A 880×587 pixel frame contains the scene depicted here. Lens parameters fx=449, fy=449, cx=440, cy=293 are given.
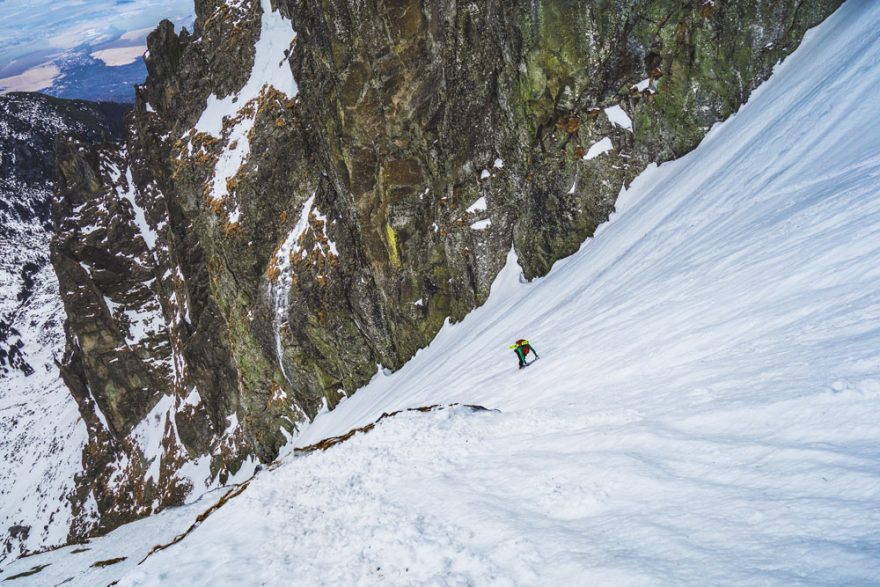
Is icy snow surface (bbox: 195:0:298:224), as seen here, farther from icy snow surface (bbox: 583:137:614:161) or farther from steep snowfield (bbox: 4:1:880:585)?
steep snowfield (bbox: 4:1:880:585)

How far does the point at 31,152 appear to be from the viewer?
141m

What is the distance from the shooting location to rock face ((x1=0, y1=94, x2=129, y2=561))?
215 feet

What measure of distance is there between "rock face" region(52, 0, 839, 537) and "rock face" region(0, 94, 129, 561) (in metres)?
22.3

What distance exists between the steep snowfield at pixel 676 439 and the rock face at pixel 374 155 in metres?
6.63

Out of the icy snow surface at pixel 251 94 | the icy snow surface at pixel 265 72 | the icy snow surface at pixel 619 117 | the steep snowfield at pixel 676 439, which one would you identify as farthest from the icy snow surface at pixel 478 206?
the icy snow surface at pixel 265 72

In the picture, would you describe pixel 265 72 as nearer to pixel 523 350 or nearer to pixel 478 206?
pixel 478 206

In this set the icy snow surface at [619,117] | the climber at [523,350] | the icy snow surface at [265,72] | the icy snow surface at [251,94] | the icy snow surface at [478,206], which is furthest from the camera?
the icy snow surface at [265,72]

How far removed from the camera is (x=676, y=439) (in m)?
5.79

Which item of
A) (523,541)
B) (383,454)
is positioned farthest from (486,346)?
(523,541)

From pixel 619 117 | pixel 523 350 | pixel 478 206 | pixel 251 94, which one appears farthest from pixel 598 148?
pixel 251 94

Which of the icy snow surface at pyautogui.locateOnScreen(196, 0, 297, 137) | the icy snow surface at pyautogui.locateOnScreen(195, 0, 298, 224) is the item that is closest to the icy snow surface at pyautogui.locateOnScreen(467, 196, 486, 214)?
the icy snow surface at pyautogui.locateOnScreen(195, 0, 298, 224)

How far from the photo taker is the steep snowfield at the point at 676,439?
4.20m

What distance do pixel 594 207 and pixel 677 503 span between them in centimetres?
1914

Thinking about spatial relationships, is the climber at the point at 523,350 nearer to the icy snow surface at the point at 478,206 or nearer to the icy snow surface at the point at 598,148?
the icy snow surface at the point at 598,148
